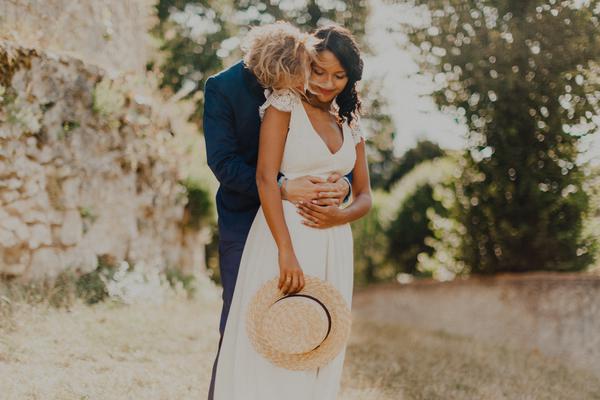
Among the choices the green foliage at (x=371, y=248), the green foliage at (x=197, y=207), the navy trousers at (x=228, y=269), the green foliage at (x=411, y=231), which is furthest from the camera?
the green foliage at (x=371, y=248)

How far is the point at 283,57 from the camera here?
9.86ft

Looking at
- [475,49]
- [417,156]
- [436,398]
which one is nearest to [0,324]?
[436,398]

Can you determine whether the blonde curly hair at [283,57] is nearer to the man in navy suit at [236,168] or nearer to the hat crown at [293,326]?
the man in navy suit at [236,168]

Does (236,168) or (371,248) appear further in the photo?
(371,248)

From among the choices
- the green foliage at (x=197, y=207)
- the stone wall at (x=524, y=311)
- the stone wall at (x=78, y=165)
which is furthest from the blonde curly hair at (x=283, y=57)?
the green foliage at (x=197, y=207)

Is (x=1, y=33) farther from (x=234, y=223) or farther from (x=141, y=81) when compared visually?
(x=234, y=223)

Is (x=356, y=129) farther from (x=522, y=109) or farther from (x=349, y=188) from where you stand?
(x=522, y=109)

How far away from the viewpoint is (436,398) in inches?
197

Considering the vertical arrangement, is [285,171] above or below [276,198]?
above

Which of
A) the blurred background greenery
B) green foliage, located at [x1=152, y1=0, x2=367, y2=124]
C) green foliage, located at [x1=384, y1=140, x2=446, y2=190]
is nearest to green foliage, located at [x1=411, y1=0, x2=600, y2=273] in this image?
the blurred background greenery

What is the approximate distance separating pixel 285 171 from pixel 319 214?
0.87ft

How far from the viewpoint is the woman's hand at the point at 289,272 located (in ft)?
9.93

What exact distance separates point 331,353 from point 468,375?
126 inches

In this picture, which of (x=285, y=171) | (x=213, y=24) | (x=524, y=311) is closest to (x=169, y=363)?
(x=285, y=171)
